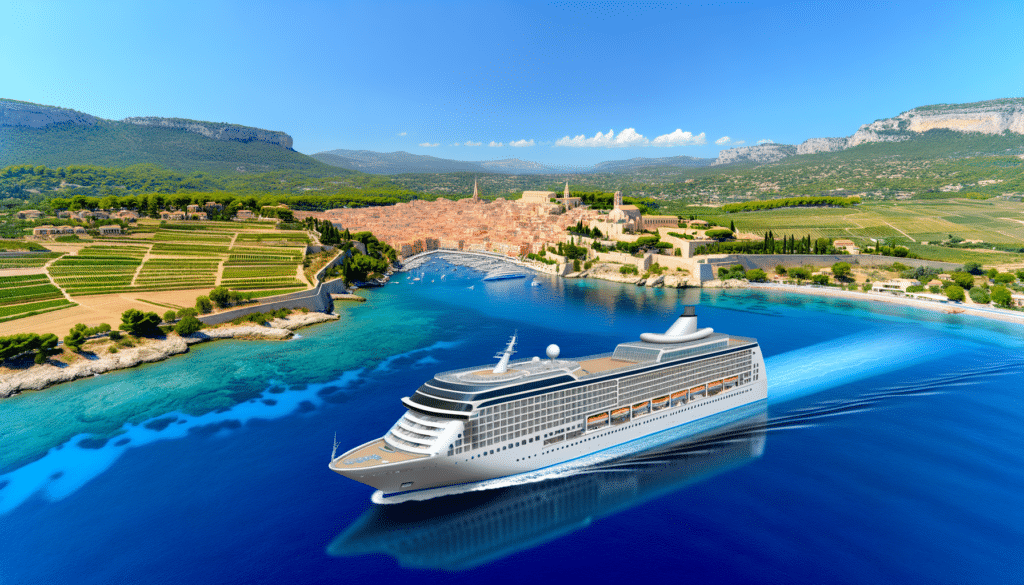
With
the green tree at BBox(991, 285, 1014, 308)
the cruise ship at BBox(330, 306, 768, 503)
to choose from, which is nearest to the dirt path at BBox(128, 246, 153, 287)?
the cruise ship at BBox(330, 306, 768, 503)

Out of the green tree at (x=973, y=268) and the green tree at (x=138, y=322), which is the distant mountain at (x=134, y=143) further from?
the green tree at (x=973, y=268)

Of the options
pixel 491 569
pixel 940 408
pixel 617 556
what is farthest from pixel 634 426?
pixel 940 408

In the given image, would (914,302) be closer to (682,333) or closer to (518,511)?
(682,333)

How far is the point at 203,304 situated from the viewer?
40469 millimetres

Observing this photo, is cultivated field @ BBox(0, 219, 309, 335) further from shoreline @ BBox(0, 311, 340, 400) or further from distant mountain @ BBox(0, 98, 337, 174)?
distant mountain @ BBox(0, 98, 337, 174)

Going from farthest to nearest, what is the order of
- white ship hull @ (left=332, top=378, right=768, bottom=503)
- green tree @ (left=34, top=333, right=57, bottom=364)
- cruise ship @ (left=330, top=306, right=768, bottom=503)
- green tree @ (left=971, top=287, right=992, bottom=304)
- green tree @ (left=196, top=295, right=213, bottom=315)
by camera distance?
green tree @ (left=971, top=287, right=992, bottom=304) < green tree @ (left=196, top=295, right=213, bottom=315) < green tree @ (left=34, top=333, right=57, bottom=364) < cruise ship @ (left=330, top=306, right=768, bottom=503) < white ship hull @ (left=332, top=378, right=768, bottom=503)

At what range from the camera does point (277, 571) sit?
14930 millimetres

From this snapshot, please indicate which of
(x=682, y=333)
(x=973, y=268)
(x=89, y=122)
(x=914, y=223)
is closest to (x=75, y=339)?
(x=682, y=333)

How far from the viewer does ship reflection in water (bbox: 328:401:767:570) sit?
15.9 m

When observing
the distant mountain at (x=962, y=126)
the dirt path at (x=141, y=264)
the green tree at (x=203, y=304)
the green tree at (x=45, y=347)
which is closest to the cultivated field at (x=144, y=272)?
the dirt path at (x=141, y=264)

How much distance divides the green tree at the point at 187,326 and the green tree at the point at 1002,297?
67.1 metres

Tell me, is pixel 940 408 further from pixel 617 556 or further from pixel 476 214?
pixel 476 214

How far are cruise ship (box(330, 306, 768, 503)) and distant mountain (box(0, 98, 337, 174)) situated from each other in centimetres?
14758

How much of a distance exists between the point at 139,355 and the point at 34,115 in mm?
150385
